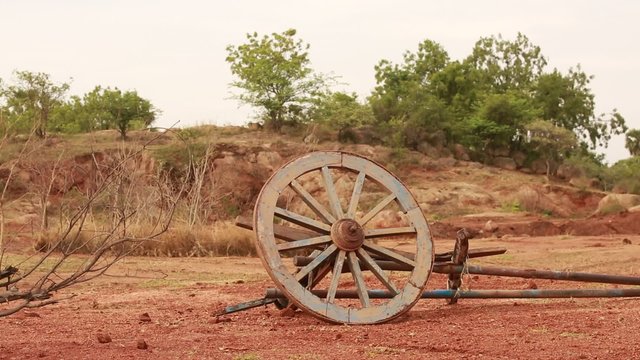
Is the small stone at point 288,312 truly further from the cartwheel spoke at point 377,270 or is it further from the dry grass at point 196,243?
the dry grass at point 196,243

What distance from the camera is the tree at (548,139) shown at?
4025cm

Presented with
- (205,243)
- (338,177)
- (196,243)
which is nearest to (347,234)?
(196,243)

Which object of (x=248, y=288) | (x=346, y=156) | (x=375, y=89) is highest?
(x=375, y=89)

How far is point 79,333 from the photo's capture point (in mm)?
7172

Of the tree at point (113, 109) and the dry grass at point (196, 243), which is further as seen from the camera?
the tree at point (113, 109)

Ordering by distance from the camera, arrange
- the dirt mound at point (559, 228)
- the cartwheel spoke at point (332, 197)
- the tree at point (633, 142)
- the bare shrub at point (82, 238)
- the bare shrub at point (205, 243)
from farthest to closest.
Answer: the tree at point (633, 142), the dirt mound at point (559, 228), the bare shrub at point (205, 243), the cartwheel spoke at point (332, 197), the bare shrub at point (82, 238)

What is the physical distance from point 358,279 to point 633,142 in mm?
46223

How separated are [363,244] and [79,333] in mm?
2154

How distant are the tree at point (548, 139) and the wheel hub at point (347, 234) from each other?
3366 centimetres

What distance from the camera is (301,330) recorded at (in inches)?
275

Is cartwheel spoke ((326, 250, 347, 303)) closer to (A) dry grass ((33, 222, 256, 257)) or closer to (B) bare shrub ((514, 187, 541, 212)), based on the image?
(A) dry grass ((33, 222, 256, 257))

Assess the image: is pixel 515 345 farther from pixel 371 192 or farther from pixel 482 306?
pixel 371 192

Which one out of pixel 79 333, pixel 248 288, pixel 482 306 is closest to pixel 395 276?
pixel 248 288

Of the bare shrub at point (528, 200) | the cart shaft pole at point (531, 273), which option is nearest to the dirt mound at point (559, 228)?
the bare shrub at point (528, 200)
